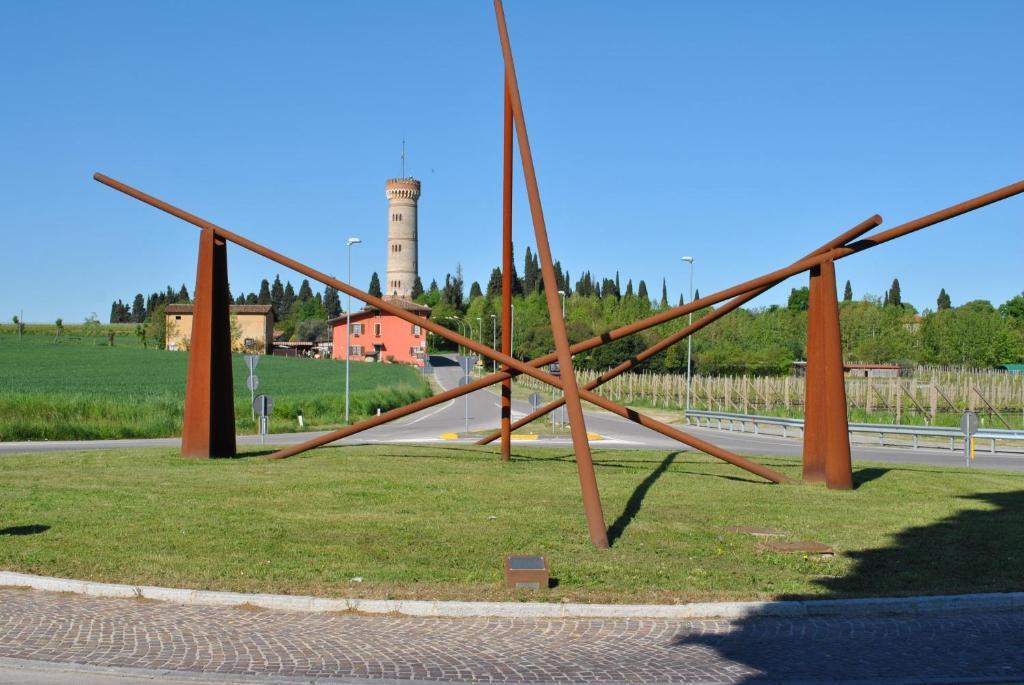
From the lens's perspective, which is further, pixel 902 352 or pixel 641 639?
pixel 902 352

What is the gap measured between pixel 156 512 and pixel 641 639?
286 inches

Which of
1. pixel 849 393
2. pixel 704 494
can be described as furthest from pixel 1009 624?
pixel 849 393

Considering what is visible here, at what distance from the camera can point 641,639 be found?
7867 millimetres

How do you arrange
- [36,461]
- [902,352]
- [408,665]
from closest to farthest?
[408,665], [36,461], [902,352]

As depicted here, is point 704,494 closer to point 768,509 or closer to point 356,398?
point 768,509

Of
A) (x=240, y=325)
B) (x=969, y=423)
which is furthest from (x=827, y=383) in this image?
(x=240, y=325)

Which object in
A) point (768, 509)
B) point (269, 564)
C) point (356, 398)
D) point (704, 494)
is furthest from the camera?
point (356, 398)

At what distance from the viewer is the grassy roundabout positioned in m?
9.45

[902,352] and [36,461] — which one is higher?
[902,352]

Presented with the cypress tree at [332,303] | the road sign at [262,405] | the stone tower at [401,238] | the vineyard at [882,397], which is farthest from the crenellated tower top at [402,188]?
the road sign at [262,405]

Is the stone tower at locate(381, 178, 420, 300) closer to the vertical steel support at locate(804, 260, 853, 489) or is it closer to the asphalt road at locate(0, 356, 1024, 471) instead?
the asphalt road at locate(0, 356, 1024, 471)

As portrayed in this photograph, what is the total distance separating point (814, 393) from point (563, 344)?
5045mm

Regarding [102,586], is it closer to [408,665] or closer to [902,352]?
[408,665]

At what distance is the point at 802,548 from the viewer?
1109cm
